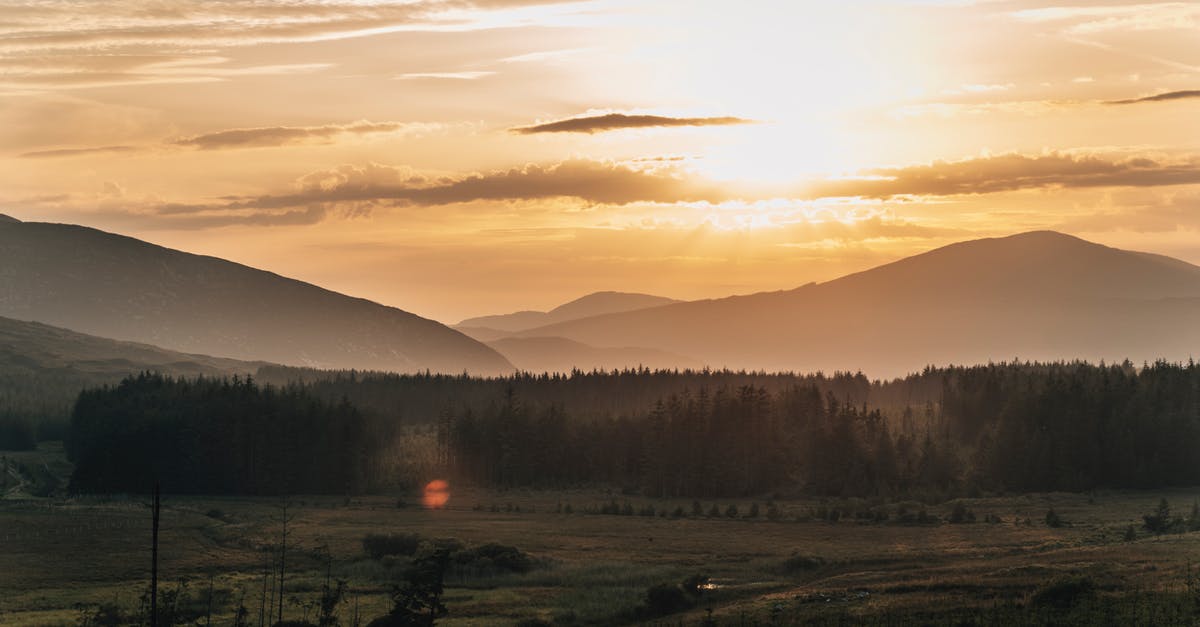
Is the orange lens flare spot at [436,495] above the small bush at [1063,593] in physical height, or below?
below

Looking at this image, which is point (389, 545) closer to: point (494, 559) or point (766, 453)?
point (494, 559)

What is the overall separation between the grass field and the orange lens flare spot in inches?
197

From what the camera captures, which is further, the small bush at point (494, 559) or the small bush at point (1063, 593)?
the small bush at point (494, 559)

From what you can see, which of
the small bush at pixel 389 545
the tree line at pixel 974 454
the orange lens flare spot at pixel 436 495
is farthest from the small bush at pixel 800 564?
the orange lens flare spot at pixel 436 495

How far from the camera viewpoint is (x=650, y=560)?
4173 inches

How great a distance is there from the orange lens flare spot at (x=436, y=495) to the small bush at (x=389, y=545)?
5202 centimetres

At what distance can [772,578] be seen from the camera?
3691 inches

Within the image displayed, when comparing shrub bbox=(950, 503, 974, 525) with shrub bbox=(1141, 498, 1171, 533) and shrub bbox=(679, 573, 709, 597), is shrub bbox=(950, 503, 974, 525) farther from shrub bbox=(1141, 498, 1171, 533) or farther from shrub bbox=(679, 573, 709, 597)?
shrub bbox=(679, 573, 709, 597)

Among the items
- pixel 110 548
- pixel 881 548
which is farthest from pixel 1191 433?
A: pixel 110 548

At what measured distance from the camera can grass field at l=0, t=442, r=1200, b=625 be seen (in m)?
70.7

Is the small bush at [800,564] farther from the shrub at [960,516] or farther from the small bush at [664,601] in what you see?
the shrub at [960,516]

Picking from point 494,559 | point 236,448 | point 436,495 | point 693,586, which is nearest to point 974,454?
point 436,495

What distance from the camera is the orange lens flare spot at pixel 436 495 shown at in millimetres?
168375

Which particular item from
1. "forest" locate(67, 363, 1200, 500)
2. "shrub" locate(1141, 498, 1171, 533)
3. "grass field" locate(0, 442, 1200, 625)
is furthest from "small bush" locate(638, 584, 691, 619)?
"forest" locate(67, 363, 1200, 500)
